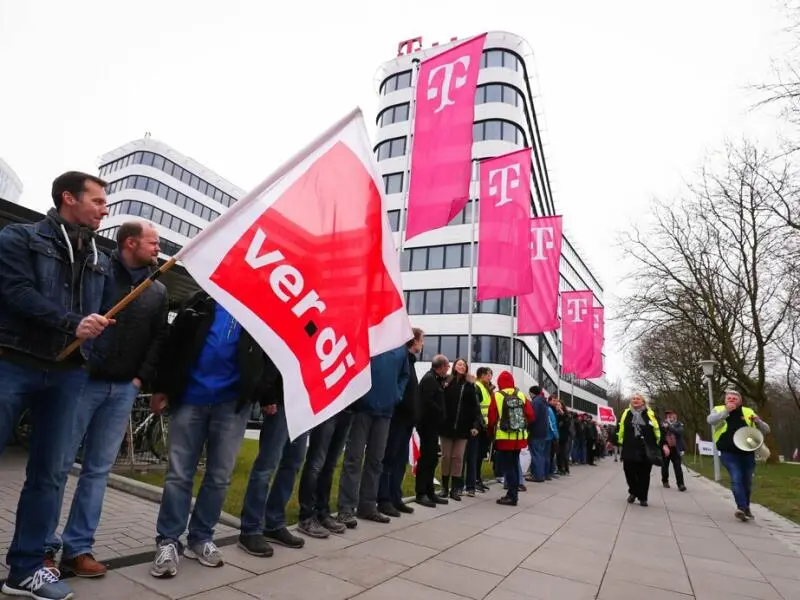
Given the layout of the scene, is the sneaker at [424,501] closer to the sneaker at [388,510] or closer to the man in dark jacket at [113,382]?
the sneaker at [388,510]

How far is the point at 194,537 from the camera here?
Answer: 3.57 meters

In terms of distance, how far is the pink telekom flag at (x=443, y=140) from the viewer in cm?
962

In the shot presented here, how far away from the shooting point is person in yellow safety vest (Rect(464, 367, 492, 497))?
8.61m

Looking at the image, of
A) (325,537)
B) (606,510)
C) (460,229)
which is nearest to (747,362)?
(460,229)

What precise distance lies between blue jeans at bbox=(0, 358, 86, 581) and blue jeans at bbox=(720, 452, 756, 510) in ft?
29.1

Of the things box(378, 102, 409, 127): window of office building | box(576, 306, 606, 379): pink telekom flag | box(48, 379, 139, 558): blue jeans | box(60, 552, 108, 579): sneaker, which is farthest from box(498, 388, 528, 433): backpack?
box(378, 102, 409, 127): window of office building

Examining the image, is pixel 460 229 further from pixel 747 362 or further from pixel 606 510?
pixel 606 510

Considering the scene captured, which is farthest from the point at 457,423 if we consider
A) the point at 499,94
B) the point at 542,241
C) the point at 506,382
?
the point at 499,94

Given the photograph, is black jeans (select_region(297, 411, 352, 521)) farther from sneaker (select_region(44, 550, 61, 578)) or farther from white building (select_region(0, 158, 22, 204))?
white building (select_region(0, 158, 22, 204))

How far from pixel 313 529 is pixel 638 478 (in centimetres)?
729

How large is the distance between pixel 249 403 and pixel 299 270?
1.13 meters

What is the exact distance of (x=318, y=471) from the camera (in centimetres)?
473

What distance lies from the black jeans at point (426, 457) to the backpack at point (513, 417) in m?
1.81

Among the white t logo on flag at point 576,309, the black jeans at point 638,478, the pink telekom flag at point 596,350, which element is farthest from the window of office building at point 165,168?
the black jeans at point 638,478
